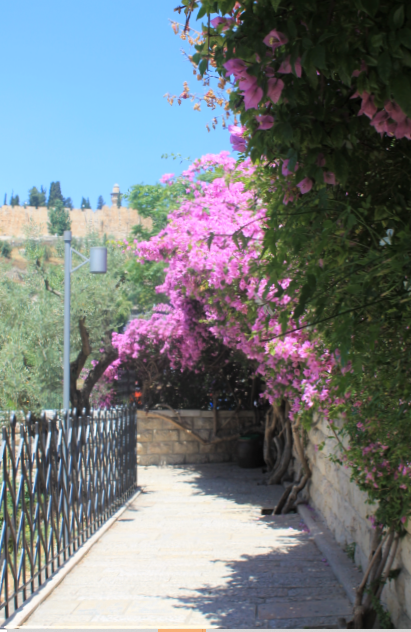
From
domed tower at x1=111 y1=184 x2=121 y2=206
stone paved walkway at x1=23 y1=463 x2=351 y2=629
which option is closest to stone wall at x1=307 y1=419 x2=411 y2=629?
stone paved walkway at x1=23 y1=463 x2=351 y2=629

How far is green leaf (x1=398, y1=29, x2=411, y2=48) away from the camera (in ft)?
3.93

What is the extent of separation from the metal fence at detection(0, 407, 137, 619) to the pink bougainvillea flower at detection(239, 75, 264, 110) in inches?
101

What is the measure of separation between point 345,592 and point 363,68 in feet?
12.0

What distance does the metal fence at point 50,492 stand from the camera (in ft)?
11.4

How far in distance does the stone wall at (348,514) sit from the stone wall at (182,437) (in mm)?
5091

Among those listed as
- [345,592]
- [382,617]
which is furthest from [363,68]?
[345,592]

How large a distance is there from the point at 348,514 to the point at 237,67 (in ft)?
13.7

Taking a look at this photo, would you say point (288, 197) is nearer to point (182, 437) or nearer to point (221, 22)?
point (221, 22)

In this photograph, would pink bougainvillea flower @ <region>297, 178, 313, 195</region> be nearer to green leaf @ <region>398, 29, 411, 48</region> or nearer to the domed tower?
green leaf @ <region>398, 29, 411, 48</region>

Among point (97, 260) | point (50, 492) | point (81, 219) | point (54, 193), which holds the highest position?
point (54, 193)

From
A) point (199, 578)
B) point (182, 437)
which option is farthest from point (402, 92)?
point (182, 437)

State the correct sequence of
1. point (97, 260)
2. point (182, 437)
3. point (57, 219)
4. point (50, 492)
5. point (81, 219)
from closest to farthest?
point (50, 492) < point (97, 260) < point (182, 437) < point (57, 219) < point (81, 219)

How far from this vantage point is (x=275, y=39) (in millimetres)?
1384

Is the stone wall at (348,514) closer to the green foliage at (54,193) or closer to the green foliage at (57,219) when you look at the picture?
A: the green foliage at (57,219)
